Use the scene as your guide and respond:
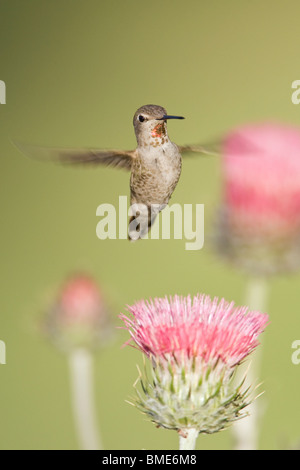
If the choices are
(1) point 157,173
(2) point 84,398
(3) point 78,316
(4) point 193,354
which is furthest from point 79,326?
(4) point 193,354

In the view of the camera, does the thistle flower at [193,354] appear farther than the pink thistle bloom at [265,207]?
No

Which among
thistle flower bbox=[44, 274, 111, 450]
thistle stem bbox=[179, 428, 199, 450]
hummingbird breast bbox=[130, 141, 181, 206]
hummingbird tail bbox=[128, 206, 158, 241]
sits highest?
hummingbird breast bbox=[130, 141, 181, 206]

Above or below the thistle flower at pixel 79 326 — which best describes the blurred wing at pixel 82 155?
above

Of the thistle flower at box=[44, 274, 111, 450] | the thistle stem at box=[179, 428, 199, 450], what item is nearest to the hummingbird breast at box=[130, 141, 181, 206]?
the thistle stem at box=[179, 428, 199, 450]

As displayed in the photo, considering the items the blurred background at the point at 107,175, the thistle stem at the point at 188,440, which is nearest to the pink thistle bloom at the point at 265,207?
the blurred background at the point at 107,175

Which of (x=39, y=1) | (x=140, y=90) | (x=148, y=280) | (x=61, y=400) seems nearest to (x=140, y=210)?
(x=61, y=400)

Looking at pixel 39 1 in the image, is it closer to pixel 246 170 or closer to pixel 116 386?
pixel 116 386

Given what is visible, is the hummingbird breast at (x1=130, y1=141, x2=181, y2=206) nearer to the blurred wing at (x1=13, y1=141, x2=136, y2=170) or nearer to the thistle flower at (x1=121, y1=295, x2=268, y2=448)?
the blurred wing at (x1=13, y1=141, x2=136, y2=170)

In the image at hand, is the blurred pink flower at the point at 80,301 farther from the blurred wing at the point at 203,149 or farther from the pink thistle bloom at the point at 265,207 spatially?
the blurred wing at the point at 203,149
